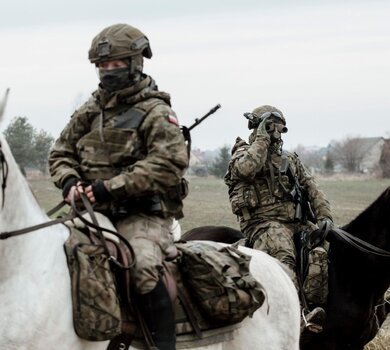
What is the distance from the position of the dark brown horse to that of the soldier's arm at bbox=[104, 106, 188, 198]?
3.87 m

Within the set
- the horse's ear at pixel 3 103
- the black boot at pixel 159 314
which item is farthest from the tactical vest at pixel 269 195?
the horse's ear at pixel 3 103

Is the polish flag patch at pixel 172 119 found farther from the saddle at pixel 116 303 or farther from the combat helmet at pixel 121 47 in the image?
the saddle at pixel 116 303

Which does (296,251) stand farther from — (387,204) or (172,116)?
(172,116)

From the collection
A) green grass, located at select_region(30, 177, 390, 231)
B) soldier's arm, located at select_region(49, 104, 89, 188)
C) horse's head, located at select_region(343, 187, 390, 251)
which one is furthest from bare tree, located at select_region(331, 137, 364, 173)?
soldier's arm, located at select_region(49, 104, 89, 188)

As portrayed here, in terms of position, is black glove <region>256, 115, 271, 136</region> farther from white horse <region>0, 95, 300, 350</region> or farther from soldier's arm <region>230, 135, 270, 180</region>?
white horse <region>0, 95, 300, 350</region>

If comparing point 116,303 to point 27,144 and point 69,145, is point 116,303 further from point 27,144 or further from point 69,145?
point 27,144

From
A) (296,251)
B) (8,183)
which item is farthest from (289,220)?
(8,183)

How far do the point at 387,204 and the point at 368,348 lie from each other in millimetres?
1906

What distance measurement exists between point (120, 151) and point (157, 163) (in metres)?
0.30

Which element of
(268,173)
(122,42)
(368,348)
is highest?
(122,42)

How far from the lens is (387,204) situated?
996cm

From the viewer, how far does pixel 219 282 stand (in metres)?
6.41

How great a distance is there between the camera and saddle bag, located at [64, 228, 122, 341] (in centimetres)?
543

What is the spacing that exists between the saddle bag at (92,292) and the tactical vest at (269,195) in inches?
174
